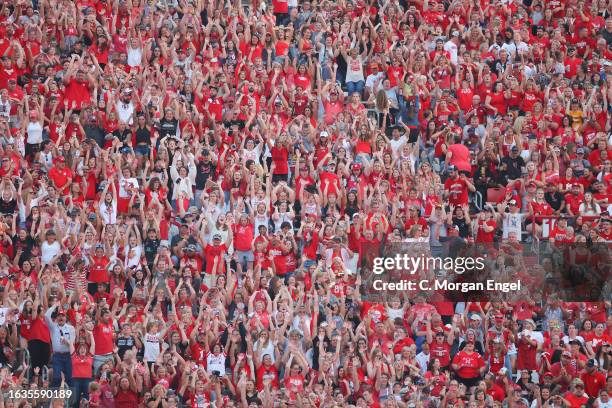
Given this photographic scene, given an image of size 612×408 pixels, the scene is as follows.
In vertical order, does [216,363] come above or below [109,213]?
below

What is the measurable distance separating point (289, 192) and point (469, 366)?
417 cm

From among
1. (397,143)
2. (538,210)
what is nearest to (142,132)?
(397,143)

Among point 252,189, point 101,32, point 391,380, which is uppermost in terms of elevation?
point 101,32

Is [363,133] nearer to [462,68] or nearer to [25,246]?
[462,68]

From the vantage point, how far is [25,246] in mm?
25562

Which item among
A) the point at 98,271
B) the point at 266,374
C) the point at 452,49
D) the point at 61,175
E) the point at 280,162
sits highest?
the point at 452,49

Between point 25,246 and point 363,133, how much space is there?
5.54 meters

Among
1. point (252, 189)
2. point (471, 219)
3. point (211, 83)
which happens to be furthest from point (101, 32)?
point (471, 219)

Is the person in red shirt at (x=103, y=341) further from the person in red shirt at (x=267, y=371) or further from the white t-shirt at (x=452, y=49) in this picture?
the white t-shirt at (x=452, y=49)

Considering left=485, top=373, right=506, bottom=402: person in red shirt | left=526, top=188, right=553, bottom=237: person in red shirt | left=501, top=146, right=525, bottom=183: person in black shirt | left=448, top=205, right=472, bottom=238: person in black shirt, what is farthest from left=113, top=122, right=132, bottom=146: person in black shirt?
left=485, top=373, right=506, bottom=402: person in red shirt

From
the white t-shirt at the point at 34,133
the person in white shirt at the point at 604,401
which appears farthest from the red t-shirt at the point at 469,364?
the white t-shirt at the point at 34,133

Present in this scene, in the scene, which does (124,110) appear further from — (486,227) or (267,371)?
(486,227)

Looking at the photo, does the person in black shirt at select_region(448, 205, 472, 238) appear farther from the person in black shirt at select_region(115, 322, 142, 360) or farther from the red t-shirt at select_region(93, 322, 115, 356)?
the red t-shirt at select_region(93, 322, 115, 356)

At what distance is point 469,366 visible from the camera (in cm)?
2439
